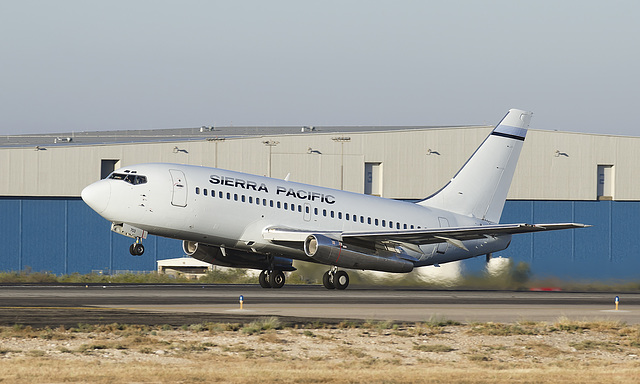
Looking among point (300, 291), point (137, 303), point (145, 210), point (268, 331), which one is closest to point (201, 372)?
point (268, 331)

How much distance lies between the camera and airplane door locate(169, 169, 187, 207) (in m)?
38.0

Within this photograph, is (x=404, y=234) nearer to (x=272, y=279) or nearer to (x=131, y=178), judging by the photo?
(x=272, y=279)

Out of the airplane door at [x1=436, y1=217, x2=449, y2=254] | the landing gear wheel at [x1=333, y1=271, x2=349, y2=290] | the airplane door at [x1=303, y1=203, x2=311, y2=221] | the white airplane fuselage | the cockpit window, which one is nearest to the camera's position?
the white airplane fuselage

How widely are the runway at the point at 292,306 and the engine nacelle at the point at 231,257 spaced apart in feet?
4.32

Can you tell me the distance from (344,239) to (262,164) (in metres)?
34.4

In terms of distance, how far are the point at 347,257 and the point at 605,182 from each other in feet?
156

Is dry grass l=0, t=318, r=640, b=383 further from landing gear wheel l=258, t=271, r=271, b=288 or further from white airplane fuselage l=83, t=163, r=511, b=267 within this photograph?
landing gear wheel l=258, t=271, r=271, b=288

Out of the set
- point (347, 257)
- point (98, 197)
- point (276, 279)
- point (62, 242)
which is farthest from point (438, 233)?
point (62, 242)

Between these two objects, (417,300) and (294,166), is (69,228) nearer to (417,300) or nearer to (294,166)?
(294,166)

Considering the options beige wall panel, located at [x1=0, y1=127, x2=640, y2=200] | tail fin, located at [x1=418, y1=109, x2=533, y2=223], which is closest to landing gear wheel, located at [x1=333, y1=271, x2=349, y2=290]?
tail fin, located at [x1=418, y1=109, x2=533, y2=223]

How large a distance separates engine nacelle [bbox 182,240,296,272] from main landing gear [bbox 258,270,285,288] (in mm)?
412

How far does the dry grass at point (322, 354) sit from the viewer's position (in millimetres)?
18344

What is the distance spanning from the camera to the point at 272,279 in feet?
143

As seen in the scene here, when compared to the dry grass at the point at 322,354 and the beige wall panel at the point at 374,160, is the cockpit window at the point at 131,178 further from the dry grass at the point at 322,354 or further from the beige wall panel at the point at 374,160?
the beige wall panel at the point at 374,160
